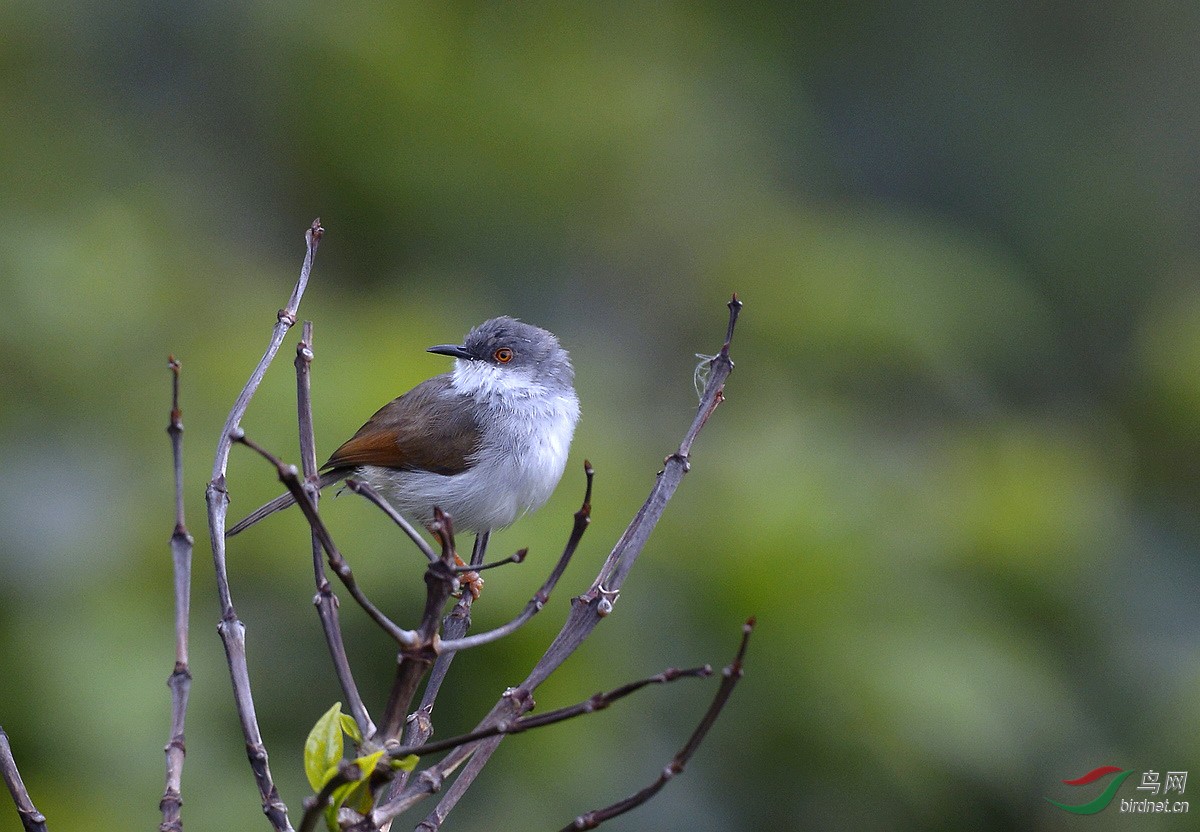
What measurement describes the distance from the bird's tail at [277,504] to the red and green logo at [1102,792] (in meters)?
2.89

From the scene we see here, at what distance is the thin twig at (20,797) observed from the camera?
159 cm

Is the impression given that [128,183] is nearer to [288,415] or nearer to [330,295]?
[330,295]

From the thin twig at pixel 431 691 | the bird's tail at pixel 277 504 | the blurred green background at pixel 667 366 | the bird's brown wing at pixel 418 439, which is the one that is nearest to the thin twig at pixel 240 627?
the thin twig at pixel 431 691

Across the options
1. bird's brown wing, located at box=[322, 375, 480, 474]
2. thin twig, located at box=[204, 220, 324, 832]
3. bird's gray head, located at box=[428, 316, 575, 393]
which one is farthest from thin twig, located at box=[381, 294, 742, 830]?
bird's gray head, located at box=[428, 316, 575, 393]

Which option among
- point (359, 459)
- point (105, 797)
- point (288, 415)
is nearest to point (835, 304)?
point (288, 415)

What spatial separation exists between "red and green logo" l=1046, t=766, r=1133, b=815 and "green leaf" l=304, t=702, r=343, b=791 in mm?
3439

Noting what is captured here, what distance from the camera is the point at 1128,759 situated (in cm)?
470

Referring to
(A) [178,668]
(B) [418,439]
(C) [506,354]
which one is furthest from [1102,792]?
(A) [178,668]

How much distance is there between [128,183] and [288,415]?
250cm

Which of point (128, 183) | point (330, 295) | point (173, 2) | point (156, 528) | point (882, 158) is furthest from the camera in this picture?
point (882, 158)

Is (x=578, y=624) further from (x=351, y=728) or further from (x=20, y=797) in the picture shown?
(x=20, y=797)

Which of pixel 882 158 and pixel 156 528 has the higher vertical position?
pixel 882 158

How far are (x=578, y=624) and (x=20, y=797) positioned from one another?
2.73 ft

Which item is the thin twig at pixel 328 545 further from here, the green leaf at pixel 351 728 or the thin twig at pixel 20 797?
the thin twig at pixel 20 797
